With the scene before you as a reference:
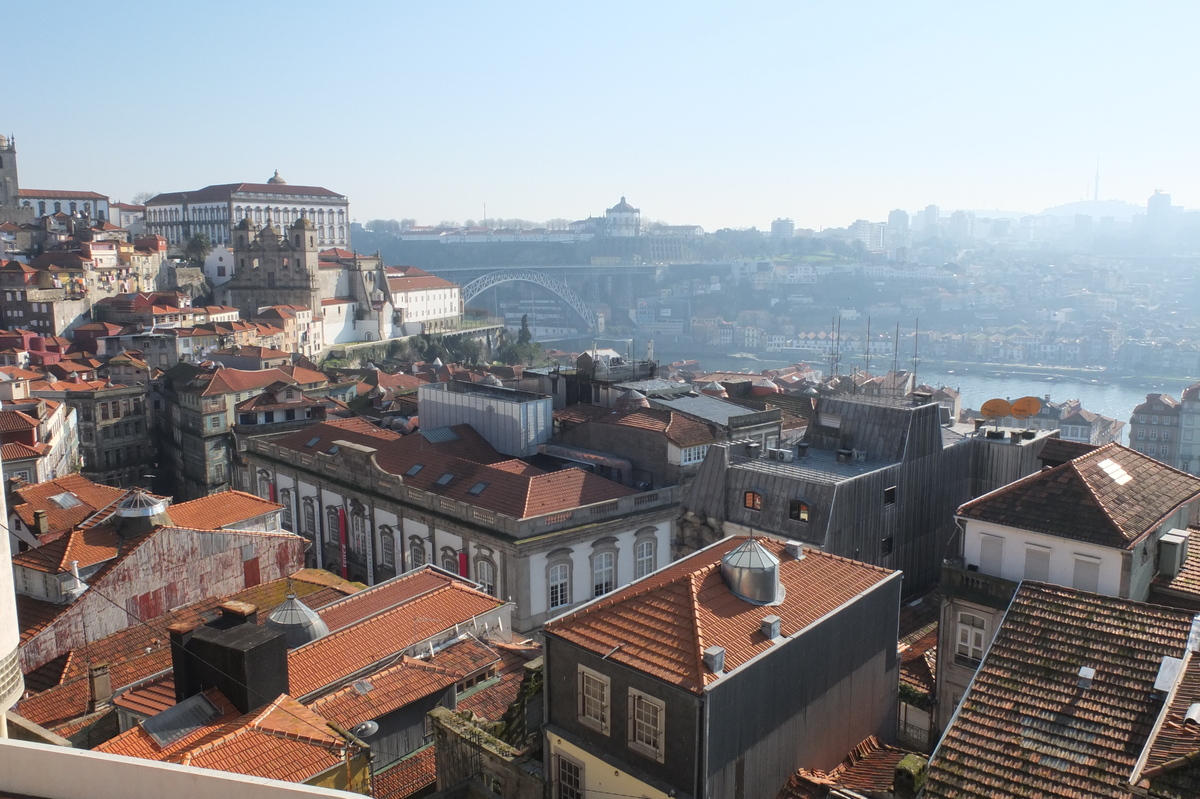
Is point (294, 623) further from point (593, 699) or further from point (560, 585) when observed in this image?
point (560, 585)

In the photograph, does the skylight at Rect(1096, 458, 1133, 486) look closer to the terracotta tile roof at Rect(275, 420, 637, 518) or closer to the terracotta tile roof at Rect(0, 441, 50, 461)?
the terracotta tile roof at Rect(275, 420, 637, 518)

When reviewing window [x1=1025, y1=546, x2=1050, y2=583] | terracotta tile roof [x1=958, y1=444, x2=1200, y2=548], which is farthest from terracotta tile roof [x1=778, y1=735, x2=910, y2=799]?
terracotta tile roof [x1=958, y1=444, x2=1200, y2=548]

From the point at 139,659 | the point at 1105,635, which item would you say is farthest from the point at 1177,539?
the point at 139,659

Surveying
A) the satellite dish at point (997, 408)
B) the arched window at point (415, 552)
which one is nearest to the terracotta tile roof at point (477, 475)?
the arched window at point (415, 552)

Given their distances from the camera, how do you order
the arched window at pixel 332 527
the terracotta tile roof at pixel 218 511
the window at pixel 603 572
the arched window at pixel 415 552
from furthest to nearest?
the arched window at pixel 332 527 < the arched window at pixel 415 552 < the window at pixel 603 572 < the terracotta tile roof at pixel 218 511

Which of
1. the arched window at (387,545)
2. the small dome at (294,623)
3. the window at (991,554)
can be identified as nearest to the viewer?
the window at (991,554)

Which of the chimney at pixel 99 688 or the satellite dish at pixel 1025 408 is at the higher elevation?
the satellite dish at pixel 1025 408

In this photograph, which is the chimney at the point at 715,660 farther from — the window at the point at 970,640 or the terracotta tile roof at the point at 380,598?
the terracotta tile roof at the point at 380,598
